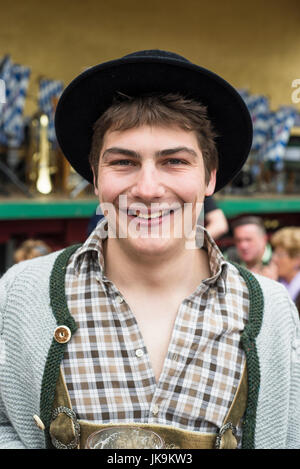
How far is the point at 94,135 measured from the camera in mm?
1499

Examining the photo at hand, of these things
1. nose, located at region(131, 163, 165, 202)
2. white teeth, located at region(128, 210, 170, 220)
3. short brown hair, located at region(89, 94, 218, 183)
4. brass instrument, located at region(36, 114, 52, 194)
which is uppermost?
brass instrument, located at region(36, 114, 52, 194)

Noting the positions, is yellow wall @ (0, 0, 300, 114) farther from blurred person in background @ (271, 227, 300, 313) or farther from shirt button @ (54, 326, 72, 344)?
shirt button @ (54, 326, 72, 344)

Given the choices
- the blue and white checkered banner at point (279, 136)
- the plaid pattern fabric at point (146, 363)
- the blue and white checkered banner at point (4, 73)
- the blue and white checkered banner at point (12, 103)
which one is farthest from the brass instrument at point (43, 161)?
the plaid pattern fabric at point (146, 363)

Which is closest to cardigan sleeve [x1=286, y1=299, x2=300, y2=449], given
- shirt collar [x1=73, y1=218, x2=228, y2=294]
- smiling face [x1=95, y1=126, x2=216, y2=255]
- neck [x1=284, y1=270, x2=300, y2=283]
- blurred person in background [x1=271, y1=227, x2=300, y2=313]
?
shirt collar [x1=73, y1=218, x2=228, y2=294]

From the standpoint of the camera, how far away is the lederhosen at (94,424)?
1302mm

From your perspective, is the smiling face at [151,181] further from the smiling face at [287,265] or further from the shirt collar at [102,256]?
the smiling face at [287,265]

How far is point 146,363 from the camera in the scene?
1.34 meters

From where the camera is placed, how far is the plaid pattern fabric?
4.36 feet

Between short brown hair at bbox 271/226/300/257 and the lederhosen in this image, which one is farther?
short brown hair at bbox 271/226/300/257

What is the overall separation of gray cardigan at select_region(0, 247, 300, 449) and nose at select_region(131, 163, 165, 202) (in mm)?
338

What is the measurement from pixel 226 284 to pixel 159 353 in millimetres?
266

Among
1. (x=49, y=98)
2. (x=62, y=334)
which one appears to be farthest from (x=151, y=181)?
(x=49, y=98)

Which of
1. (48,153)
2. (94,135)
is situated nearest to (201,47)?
(48,153)
